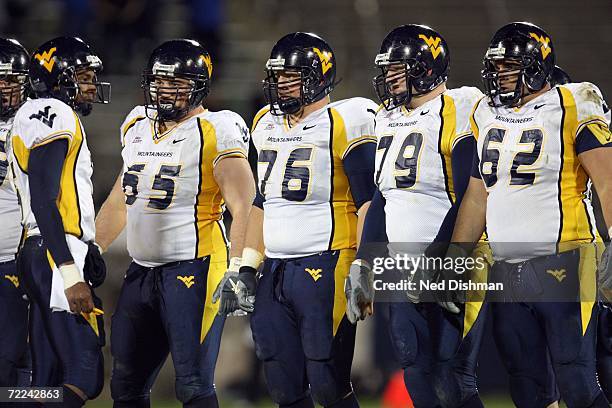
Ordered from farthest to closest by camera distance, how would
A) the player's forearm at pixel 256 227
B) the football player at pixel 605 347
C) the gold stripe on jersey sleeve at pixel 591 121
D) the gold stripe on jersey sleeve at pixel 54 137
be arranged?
the player's forearm at pixel 256 227 < the gold stripe on jersey sleeve at pixel 54 137 < the football player at pixel 605 347 < the gold stripe on jersey sleeve at pixel 591 121

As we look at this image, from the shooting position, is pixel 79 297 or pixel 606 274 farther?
pixel 79 297

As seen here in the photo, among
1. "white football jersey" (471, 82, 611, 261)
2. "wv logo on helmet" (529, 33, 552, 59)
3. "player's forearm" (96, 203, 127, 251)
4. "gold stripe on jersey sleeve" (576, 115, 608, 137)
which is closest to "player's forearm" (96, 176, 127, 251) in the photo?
"player's forearm" (96, 203, 127, 251)

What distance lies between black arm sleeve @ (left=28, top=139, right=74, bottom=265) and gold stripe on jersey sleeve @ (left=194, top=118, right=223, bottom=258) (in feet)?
1.92

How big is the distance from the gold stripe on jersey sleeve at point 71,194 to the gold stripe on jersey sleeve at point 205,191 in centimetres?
52

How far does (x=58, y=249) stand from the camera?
5051mm

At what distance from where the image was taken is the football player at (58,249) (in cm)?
506

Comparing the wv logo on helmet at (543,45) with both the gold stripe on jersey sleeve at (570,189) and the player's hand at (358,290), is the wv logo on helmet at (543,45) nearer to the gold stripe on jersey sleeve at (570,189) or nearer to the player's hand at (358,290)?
the gold stripe on jersey sleeve at (570,189)

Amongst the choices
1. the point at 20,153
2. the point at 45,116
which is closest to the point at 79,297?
A: the point at 20,153

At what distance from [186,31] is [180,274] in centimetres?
472

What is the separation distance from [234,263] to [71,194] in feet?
2.55

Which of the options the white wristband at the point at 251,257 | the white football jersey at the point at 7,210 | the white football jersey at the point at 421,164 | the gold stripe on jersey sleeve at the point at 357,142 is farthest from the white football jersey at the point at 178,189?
the white football jersey at the point at 7,210

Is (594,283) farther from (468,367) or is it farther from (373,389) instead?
(373,389)

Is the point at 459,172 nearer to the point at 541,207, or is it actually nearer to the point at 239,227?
the point at 541,207

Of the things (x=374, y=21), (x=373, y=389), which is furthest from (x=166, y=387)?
(x=374, y=21)
